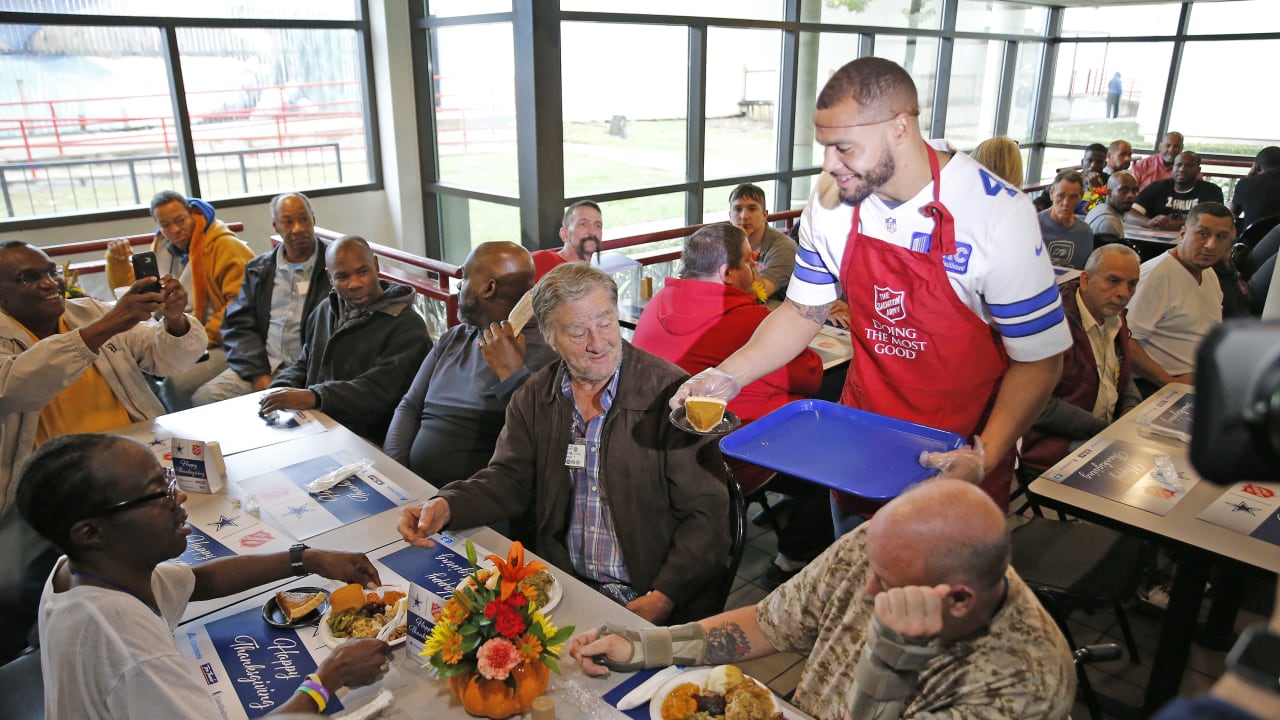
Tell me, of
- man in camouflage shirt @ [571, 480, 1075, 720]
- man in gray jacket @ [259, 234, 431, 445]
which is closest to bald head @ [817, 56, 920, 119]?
man in camouflage shirt @ [571, 480, 1075, 720]

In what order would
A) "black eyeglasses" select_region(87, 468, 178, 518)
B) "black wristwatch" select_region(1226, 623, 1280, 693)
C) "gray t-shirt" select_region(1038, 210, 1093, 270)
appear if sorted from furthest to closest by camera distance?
"gray t-shirt" select_region(1038, 210, 1093, 270)
"black eyeglasses" select_region(87, 468, 178, 518)
"black wristwatch" select_region(1226, 623, 1280, 693)

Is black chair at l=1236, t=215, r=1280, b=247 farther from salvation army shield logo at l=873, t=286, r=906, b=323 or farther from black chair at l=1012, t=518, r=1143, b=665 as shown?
salvation army shield logo at l=873, t=286, r=906, b=323

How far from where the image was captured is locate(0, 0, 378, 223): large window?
589 cm

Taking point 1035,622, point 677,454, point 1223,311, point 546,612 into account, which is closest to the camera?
point 1035,622

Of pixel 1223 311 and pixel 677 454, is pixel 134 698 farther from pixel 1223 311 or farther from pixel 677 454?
pixel 1223 311

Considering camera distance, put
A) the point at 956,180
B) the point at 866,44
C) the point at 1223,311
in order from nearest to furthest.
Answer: the point at 956,180 < the point at 1223,311 < the point at 866,44

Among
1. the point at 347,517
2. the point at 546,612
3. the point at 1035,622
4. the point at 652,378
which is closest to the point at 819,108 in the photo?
the point at 652,378

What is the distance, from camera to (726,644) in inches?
67.3

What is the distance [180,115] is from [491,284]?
4924 mm

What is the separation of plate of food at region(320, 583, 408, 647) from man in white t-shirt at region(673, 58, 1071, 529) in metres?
0.83

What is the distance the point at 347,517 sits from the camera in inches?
88.7

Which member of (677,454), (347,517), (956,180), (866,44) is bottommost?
(347,517)

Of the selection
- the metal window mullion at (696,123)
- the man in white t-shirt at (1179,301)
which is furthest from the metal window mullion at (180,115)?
the man in white t-shirt at (1179,301)

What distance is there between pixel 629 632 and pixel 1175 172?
8.01 meters
